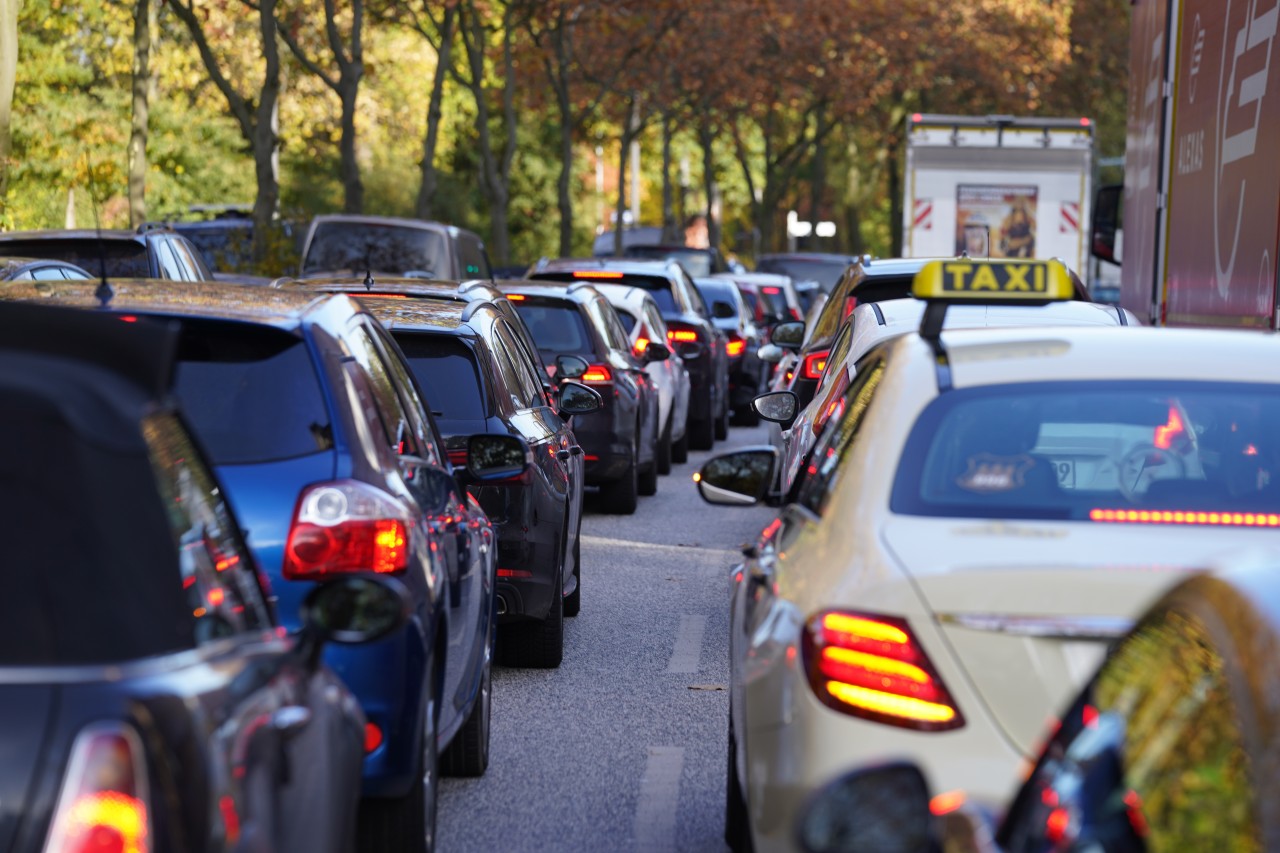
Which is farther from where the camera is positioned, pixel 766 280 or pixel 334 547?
pixel 766 280

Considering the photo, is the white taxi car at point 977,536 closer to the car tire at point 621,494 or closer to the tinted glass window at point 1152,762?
the tinted glass window at point 1152,762

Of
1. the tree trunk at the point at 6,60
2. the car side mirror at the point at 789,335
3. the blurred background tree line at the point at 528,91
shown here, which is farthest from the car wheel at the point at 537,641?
the blurred background tree line at the point at 528,91

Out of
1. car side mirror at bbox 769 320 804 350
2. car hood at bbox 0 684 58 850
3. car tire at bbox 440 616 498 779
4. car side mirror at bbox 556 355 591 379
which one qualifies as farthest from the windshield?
car hood at bbox 0 684 58 850

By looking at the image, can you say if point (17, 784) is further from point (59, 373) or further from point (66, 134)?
point (66, 134)

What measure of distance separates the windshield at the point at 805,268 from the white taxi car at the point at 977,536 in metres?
34.8

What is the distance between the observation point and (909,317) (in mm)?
9984

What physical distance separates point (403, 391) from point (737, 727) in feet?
5.28

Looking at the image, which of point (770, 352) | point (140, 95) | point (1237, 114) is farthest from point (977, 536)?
point (140, 95)

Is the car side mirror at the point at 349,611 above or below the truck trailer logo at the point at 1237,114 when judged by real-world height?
below

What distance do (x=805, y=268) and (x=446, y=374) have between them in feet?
107

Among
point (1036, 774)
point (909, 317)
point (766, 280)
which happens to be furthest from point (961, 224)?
point (1036, 774)

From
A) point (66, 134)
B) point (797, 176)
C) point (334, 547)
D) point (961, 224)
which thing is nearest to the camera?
point (334, 547)

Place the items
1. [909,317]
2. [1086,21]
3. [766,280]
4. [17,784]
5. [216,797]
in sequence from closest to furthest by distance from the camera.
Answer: [17,784], [216,797], [909,317], [766,280], [1086,21]

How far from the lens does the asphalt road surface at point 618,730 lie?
6.35m
